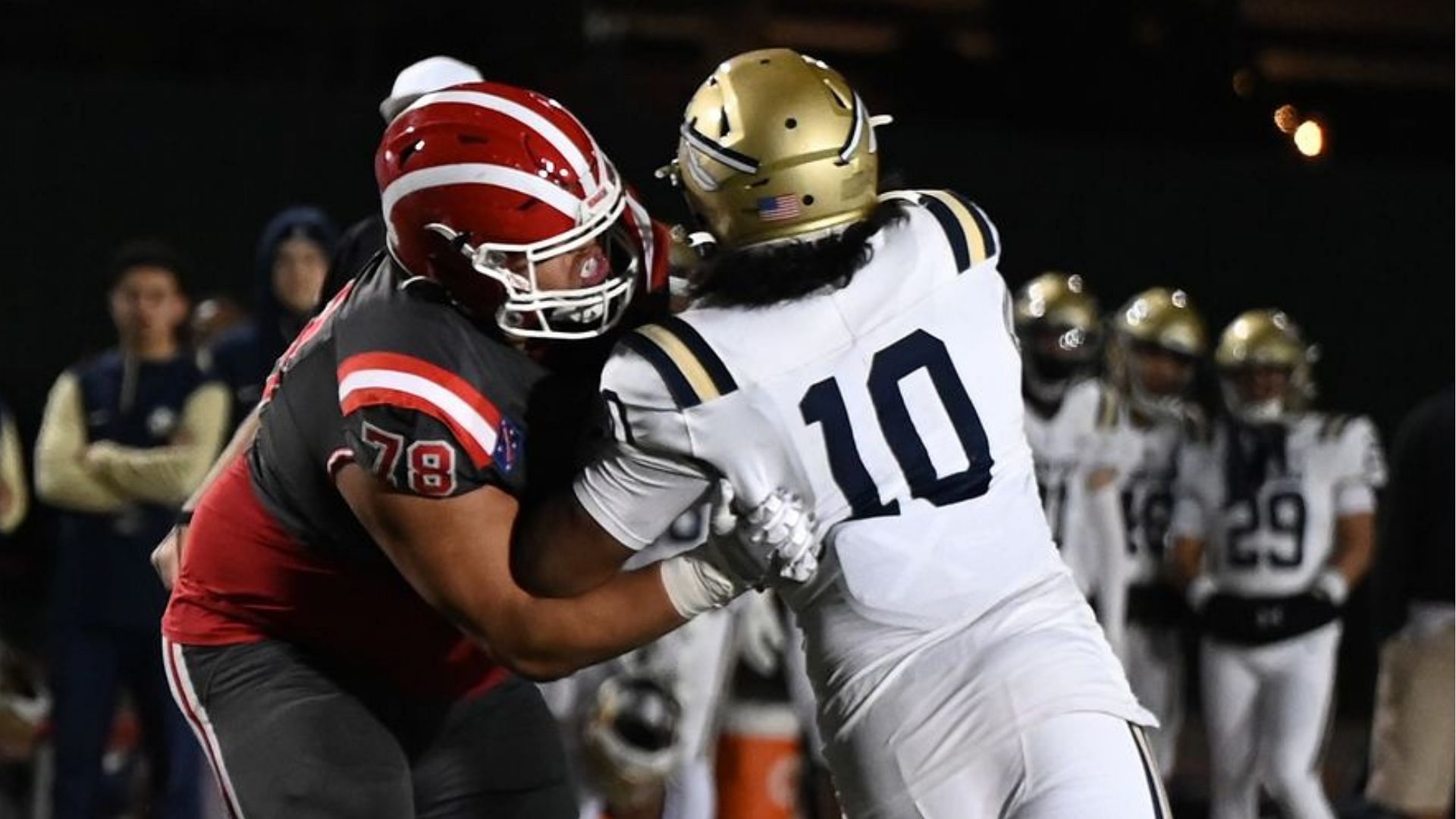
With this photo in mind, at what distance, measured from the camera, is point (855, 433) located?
2.70 m

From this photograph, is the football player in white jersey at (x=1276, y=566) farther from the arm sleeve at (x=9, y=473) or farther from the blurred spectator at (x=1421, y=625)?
the arm sleeve at (x=9, y=473)

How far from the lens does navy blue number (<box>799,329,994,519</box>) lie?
2.70m

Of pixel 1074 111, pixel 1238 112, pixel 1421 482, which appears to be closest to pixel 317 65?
pixel 1074 111

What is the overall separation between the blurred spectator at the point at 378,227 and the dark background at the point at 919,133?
137 inches

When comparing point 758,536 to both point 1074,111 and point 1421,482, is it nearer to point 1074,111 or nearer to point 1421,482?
point 1421,482

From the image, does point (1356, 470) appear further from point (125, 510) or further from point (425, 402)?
point (425, 402)

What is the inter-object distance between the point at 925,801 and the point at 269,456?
91 centimetres

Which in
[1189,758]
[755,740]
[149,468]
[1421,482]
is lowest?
[1189,758]

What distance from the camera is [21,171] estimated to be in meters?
7.28

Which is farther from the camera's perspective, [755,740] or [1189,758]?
[1189,758]

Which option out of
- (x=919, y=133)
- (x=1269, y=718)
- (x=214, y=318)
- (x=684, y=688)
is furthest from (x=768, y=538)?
(x=919, y=133)

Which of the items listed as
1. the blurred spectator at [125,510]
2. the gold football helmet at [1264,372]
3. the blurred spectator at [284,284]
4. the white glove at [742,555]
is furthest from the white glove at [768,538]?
the gold football helmet at [1264,372]

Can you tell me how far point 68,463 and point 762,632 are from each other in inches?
79.3

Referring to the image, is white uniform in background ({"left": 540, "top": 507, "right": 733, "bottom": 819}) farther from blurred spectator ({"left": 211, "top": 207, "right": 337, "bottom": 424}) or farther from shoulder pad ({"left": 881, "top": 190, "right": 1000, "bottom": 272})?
shoulder pad ({"left": 881, "top": 190, "right": 1000, "bottom": 272})
